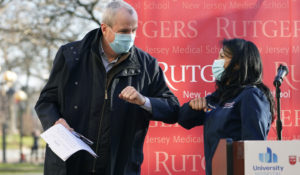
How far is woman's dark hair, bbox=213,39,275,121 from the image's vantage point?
3.40m

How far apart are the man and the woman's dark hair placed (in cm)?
40

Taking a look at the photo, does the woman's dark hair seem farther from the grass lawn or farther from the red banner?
the grass lawn

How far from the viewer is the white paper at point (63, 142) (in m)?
3.12

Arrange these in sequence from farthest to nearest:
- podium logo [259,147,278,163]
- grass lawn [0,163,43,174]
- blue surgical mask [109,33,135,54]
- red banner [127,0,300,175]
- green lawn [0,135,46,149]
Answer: green lawn [0,135,46,149], grass lawn [0,163,43,174], red banner [127,0,300,175], blue surgical mask [109,33,135,54], podium logo [259,147,278,163]

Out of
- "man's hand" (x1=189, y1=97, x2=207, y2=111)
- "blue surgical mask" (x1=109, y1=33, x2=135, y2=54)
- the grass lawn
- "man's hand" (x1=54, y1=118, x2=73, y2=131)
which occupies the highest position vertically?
"blue surgical mask" (x1=109, y1=33, x2=135, y2=54)

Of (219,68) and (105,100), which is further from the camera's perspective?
(219,68)

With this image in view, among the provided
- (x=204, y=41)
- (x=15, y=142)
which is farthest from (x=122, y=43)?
(x=15, y=142)

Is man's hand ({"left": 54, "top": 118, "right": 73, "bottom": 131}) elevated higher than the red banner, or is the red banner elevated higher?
the red banner

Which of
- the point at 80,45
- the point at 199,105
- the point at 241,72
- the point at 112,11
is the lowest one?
the point at 199,105

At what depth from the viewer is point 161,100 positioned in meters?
3.57

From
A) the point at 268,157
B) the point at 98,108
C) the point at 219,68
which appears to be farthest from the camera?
the point at 219,68

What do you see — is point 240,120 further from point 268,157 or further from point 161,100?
point 268,157

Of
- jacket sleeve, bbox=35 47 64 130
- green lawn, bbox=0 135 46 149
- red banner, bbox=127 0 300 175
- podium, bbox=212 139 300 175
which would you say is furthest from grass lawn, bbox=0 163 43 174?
podium, bbox=212 139 300 175

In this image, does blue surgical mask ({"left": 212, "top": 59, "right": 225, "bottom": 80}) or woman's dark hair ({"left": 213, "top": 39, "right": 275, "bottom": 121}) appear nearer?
woman's dark hair ({"left": 213, "top": 39, "right": 275, "bottom": 121})
